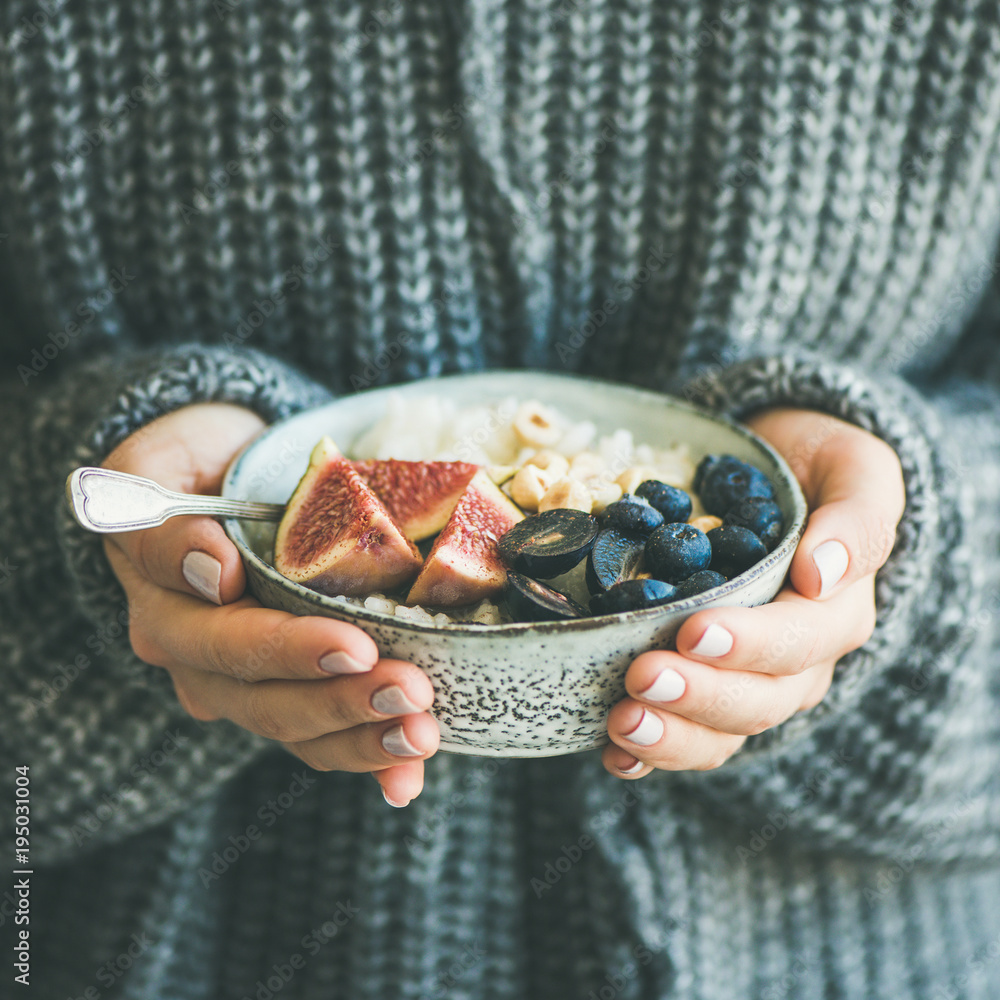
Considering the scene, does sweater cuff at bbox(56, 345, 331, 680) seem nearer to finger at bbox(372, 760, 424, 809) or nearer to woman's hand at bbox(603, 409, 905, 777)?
finger at bbox(372, 760, 424, 809)

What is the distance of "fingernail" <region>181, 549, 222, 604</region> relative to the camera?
73cm

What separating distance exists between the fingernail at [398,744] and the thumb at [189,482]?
22cm

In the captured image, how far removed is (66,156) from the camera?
1091mm

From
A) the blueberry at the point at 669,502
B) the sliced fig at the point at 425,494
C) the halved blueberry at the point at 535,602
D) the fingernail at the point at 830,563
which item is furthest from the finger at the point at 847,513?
the sliced fig at the point at 425,494

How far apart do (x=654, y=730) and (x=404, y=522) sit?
0.34 m

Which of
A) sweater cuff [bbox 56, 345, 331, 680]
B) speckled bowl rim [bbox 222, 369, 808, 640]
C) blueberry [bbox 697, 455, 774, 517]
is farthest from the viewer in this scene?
sweater cuff [bbox 56, 345, 331, 680]

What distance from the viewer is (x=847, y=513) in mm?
763

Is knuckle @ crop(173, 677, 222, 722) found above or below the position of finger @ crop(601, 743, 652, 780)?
below

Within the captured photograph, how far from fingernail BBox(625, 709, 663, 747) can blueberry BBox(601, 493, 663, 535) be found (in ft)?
0.56

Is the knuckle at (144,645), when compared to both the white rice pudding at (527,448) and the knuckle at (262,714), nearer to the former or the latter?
the knuckle at (262,714)

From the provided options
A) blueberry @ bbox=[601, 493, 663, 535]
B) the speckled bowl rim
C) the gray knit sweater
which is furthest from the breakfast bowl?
the gray knit sweater

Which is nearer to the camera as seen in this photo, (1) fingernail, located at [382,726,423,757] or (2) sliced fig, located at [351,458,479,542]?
(1) fingernail, located at [382,726,423,757]

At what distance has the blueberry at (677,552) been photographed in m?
0.70

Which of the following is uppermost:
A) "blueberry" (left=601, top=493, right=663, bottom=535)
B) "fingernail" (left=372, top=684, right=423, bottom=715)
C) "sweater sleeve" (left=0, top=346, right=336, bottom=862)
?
"blueberry" (left=601, top=493, right=663, bottom=535)
